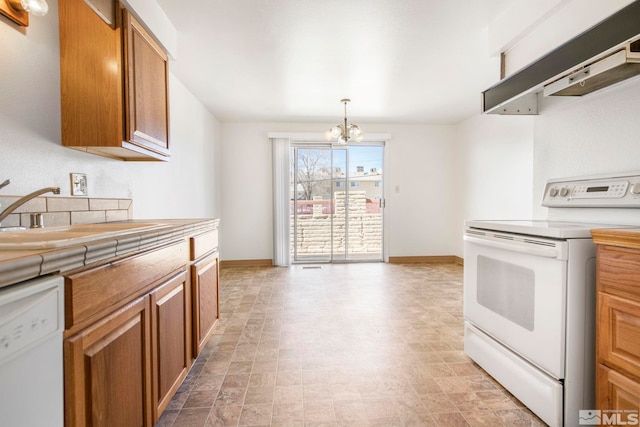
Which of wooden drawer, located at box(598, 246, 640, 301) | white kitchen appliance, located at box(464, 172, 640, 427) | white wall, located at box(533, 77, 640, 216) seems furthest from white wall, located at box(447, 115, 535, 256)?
wooden drawer, located at box(598, 246, 640, 301)

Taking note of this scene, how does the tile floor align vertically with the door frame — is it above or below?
below

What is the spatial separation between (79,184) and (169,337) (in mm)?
1032

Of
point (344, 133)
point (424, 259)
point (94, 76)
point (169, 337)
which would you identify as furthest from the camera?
point (424, 259)

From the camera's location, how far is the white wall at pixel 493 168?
3779 millimetres

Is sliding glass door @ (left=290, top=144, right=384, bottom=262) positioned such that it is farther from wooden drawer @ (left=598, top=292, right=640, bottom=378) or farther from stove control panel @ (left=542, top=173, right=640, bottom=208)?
wooden drawer @ (left=598, top=292, right=640, bottom=378)

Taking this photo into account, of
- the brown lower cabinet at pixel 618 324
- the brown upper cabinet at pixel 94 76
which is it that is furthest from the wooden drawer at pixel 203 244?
the brown lower cabinet at pixel 618 324

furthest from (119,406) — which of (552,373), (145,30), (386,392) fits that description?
(145,30)

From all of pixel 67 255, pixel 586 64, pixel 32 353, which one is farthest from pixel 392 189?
pixel 32 353

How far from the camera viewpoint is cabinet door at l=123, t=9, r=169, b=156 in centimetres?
168

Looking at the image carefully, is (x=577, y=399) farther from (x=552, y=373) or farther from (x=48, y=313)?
(x=48, y=313)

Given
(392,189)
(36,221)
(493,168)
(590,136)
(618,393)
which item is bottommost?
(618,393)

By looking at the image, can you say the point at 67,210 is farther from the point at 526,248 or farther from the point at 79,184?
the point at 526,248

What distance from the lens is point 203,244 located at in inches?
80.2

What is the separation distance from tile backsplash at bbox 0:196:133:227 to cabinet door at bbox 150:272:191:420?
65 centimetres
